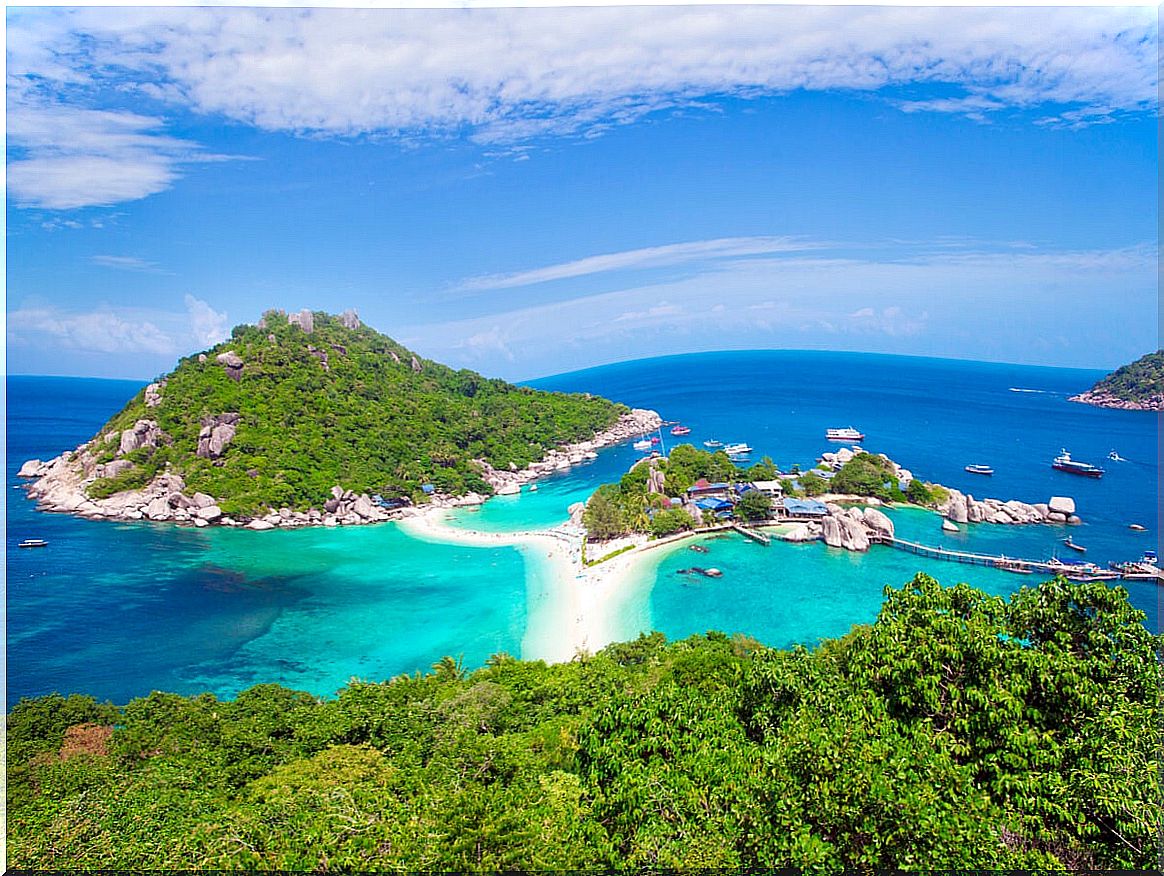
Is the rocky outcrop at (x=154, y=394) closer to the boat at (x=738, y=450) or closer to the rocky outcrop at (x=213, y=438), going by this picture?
the rocky outcrop at (x=213, y=438)

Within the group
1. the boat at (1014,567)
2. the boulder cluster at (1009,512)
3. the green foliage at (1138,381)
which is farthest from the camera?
the green foliage at (1138,381)

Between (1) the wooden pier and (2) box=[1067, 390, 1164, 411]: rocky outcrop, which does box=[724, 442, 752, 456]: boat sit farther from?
(2) box=[1067, 390, 1164, 411]: rocky outcrop

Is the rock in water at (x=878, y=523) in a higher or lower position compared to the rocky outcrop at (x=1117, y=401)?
lower

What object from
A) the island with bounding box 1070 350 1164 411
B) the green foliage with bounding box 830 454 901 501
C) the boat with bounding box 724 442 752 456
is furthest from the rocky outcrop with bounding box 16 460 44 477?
the island with bounding box 1070 350 1164 411

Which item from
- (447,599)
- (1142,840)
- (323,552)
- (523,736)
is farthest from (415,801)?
(323,552)

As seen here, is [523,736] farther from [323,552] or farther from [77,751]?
[323,552]

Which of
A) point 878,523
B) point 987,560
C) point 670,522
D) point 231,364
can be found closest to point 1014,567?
point 987,560

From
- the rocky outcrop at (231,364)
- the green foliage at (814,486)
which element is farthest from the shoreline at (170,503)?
the green foliage at (814,486)
